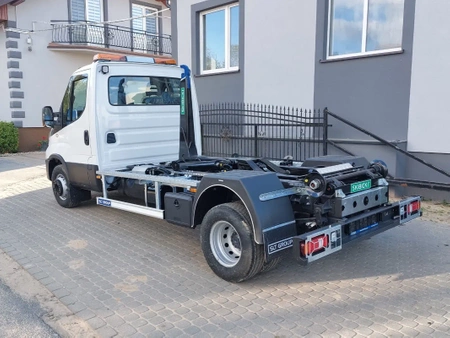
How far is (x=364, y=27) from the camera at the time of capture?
8539 millimetres

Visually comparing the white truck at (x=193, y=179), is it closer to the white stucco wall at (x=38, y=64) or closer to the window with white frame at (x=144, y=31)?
the white stucco wall at (x=38, y=64)

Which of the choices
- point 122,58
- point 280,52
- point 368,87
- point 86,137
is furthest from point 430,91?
point 86,137

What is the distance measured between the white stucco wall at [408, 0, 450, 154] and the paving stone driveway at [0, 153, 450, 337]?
204 centimetres

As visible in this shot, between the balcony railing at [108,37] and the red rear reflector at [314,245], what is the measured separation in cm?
1583

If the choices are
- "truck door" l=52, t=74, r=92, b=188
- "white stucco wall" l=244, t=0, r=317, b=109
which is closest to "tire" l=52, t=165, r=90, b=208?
"truck door" l=52, t=74, r=92, b=188

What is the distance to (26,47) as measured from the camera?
55.9 ft

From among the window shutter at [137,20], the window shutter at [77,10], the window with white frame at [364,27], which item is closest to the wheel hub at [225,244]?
the window with white frame at [364,27]

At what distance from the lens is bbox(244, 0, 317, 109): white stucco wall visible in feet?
30.9

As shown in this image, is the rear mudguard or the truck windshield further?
the truck windshield

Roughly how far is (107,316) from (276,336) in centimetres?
149

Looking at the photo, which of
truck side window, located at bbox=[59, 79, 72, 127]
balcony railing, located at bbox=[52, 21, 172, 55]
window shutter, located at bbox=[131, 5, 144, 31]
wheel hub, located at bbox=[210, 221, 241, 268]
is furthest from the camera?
window shutter, located at bbox=[131, 5, 144, 31]

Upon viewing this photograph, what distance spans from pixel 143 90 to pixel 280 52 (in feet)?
14.7

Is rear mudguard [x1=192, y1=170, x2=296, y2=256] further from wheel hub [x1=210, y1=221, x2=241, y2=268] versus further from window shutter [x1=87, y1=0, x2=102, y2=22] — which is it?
window shutter [x1=87, y1=0, x2=102, y2=22]

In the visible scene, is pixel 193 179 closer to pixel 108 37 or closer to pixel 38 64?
pixel 38 64
